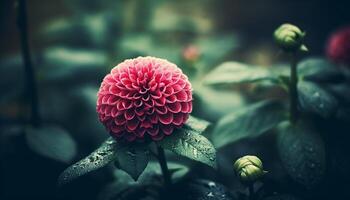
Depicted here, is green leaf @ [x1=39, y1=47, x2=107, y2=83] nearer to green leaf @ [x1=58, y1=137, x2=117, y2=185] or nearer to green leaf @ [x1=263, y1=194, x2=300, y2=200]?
green leaf @ [x1=58, y1=137, x2=117, y2=185]

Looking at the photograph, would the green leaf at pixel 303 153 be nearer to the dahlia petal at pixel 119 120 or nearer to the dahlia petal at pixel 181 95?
the dahlia petal at pixel 181 95

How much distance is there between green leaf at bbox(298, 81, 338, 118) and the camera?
4.27 feet

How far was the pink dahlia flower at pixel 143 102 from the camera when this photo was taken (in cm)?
114

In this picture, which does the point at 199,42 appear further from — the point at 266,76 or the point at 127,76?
the point at 127,76

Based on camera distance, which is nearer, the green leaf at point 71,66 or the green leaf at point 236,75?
the green leaf at point 236,75

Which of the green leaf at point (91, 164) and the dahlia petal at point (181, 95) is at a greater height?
the dahlia petal at point (181, 95)

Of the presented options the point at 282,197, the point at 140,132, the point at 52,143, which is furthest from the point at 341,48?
the point at 52,143

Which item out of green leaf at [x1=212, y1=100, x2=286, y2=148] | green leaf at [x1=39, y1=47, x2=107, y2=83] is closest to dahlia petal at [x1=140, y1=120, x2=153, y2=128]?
green leaf at [x1=212, y1=100, x2=286, y2=148]

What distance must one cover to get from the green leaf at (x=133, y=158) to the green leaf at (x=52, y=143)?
1.26 feet

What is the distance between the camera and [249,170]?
112 centimetres

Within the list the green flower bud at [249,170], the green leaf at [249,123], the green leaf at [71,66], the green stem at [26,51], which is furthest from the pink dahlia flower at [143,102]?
the green leaf at [71,66]

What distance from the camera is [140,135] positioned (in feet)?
3.71

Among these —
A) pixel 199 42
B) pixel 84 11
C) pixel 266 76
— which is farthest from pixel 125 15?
pixel 266 76

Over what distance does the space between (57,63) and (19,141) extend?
56 cm
